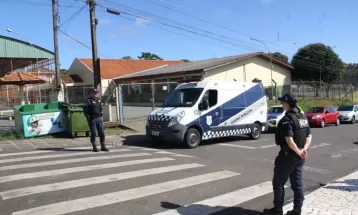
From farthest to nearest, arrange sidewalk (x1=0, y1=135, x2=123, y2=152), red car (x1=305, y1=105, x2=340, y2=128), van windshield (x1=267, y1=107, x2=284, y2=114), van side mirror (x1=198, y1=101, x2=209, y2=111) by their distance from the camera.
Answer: red car (x1=305, y1=105, x2=340, y2=128), van windshield (x1=267, y1=107, x2=284, y2=114), van side mirror (x1=198, y1=101, x2=209, y2=111), sidewalk (x1=0, y1=135, x2=123, y2=152)

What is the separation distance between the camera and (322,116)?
23281mm

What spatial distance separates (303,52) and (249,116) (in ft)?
156

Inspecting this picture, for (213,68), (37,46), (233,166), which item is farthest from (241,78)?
(233,166)

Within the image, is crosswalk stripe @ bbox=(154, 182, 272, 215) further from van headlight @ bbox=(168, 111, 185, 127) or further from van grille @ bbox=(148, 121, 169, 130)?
van grille @ bbox=(148, 121, 169, 130)

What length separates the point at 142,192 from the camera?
642 centimetres

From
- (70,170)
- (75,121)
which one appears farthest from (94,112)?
(75,121)

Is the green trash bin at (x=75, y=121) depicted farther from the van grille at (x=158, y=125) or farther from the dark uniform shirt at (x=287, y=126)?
the dark uniform shirt at (x=287, y=126)

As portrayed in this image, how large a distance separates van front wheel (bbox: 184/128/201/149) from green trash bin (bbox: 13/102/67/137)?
499 centimetres

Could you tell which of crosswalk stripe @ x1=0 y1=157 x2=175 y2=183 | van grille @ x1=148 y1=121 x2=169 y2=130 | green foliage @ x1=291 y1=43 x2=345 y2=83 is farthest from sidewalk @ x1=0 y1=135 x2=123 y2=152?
green foliage @ x1=291 y1=43 x2=345 y2=83

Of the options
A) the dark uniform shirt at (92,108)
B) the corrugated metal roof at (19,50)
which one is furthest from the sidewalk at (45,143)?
the corrugated metal roof at (19,50)

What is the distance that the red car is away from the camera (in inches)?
908

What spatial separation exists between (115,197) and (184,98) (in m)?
7.69

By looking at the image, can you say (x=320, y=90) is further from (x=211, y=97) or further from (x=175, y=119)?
(x=175, y=119)

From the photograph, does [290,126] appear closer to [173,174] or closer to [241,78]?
[173,174]
